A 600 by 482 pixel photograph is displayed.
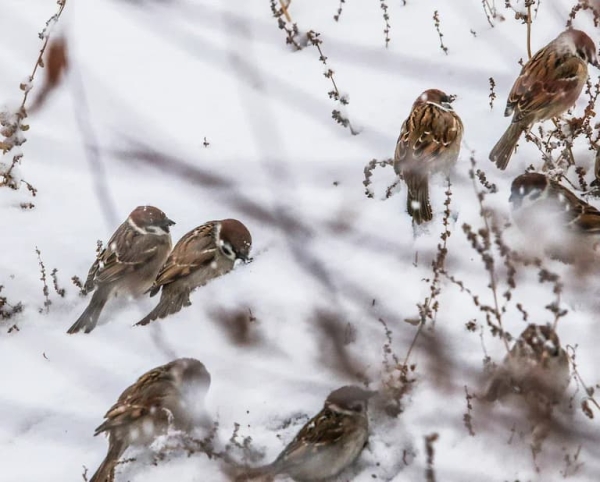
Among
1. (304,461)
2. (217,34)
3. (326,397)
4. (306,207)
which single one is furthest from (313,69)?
(304,461)

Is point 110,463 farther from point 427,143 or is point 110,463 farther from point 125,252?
point 427,143

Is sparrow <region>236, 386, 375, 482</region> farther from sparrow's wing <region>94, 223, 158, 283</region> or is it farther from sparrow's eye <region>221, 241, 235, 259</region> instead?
sparrow's wing <region>94, 223, 158, 283</region>

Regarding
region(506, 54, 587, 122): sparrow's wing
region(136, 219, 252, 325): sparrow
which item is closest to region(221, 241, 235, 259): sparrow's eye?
region(136, 219, 252, 325): sparrow

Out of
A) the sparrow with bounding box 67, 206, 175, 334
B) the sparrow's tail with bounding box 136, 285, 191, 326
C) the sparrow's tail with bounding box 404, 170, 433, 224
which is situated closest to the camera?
the sparrow's tail with bounding box 404, 170, 433, 224

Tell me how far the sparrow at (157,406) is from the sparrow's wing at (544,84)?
255 centimetres

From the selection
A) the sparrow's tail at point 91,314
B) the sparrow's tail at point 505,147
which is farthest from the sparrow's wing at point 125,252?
the sparrow's tail at point 505,147

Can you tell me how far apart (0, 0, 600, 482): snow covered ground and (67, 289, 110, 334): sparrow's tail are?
0.07 meters

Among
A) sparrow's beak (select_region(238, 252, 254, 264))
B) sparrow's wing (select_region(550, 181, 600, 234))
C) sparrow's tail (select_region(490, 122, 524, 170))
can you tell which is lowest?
sparrow's beak (select_region(238, 252, 254, 264))

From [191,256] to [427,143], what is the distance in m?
1.59

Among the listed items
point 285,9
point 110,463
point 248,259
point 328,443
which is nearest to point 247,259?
point 248,259

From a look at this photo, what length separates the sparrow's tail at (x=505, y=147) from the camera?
4703 mm

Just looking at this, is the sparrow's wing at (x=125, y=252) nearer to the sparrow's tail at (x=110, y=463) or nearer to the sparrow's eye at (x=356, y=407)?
the sparrow's tail at (x=110, y=463)

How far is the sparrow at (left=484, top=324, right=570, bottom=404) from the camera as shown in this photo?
2846 millimetres

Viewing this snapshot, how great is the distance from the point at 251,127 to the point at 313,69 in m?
0.72
